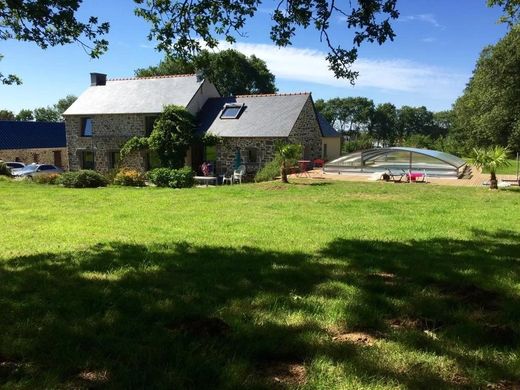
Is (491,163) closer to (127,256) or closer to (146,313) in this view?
(127,256)

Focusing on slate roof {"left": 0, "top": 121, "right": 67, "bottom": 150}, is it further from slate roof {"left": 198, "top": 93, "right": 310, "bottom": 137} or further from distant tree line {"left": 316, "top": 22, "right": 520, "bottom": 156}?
distant tree line {"left": 316, "top": 22, "right": 520, "bottom": 156}

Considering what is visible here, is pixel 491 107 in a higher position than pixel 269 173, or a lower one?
higher

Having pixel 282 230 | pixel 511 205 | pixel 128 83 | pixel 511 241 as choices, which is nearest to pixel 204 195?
pixel 282 230

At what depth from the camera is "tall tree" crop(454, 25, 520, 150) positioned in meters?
35.3

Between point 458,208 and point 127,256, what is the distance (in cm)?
899

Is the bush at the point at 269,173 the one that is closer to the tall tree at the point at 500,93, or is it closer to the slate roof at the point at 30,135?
the tall tree at the point at 500,93

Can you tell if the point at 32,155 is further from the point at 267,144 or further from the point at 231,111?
the point at 267,144

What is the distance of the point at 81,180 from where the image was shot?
872 inches

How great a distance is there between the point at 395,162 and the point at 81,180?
625 inches

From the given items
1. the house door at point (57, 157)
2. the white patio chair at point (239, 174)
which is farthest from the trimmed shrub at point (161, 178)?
the house door at point (57, 157)

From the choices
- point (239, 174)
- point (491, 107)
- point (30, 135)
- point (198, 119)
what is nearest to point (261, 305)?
point (239, 174)

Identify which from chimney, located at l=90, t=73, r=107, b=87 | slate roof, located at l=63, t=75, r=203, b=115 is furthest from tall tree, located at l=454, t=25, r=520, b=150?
chimney, located at l=90, t=73, r=107, b=87

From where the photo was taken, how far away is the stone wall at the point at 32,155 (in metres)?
38.8

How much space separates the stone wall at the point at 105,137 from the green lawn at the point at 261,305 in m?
22.9
